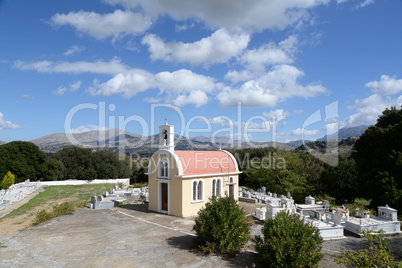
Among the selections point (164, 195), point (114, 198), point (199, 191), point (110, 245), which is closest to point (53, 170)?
point (114, 198)

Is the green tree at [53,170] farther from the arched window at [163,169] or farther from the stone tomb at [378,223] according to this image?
the stone tomb at [378,223]

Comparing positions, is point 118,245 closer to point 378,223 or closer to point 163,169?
point 163,169

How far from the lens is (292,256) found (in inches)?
376

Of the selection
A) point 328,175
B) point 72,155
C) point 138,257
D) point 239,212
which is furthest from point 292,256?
point 72,155

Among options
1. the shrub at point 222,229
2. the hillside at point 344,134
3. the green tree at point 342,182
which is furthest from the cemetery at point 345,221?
the green tree at point 342,182

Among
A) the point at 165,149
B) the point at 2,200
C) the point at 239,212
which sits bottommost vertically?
the point at 2,200

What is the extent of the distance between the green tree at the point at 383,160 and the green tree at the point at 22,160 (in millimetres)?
46211

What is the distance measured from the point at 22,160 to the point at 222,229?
44.6 meters

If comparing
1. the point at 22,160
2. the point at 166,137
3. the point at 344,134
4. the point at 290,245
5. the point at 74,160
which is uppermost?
the point at 344,134

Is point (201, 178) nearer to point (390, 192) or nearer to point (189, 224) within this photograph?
point (189, 224)

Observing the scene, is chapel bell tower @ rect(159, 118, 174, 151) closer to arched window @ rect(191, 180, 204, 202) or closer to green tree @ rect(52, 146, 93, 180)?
arched window @ rect(191, 180, 204, 202)

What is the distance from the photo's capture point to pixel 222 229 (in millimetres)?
11633

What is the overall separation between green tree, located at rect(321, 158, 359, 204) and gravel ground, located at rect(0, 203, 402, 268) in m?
20.2

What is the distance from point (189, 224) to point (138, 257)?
19.4 ft
